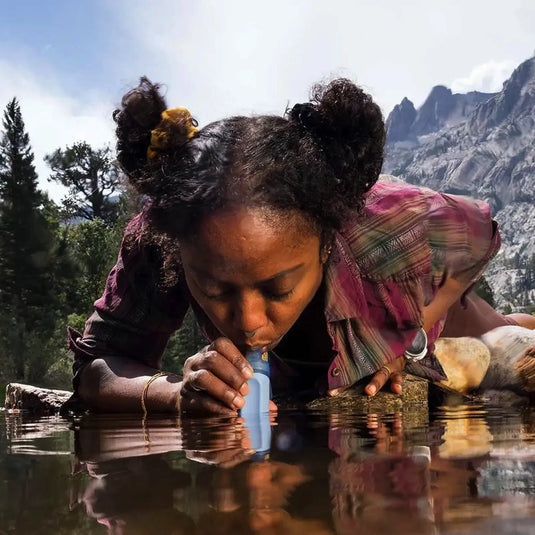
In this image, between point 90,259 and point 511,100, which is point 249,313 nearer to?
point 90,259

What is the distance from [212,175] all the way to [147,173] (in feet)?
1.03

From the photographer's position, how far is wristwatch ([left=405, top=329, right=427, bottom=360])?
282 cm

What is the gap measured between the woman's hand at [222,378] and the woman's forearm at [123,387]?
0.25m

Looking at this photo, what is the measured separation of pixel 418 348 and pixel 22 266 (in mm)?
18720

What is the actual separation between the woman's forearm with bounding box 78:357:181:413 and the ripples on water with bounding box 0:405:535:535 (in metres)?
0.73

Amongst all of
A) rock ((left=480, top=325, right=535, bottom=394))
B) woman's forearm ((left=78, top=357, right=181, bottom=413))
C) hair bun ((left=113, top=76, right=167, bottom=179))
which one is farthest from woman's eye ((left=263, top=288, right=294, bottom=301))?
rock ((left=480, top=325, right=535, bottom=394))

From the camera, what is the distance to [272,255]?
188cm

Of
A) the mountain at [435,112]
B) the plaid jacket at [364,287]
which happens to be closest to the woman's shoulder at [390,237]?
the plaid jacket at [364,287]

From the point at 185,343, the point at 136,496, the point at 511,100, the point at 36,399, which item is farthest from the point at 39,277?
the point at 511,100

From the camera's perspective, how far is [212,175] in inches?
78.3

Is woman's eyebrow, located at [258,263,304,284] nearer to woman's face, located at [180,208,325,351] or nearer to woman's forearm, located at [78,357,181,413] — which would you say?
woman's face, located at [180,208,325,351]

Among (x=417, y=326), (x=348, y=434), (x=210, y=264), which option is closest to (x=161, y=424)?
(x=210, y=264)

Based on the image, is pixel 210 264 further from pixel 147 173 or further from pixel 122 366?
pixel 122 366

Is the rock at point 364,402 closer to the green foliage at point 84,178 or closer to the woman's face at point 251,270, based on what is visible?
the woman's face at point 251,270
